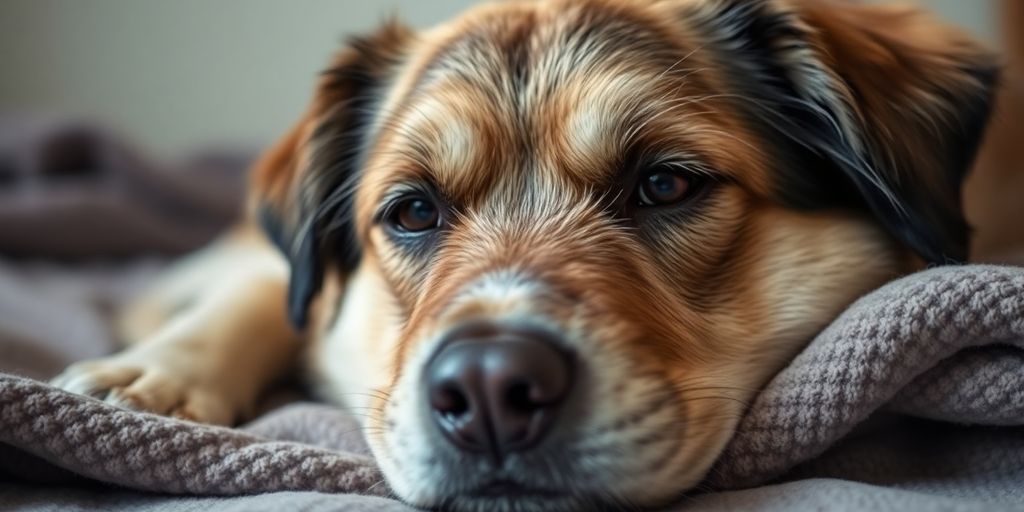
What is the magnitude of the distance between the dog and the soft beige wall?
8.63 ft

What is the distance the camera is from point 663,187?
1521 millimetres

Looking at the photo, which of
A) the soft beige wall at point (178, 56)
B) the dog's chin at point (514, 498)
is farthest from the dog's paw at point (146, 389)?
the soft beige wall at point (178, 56)

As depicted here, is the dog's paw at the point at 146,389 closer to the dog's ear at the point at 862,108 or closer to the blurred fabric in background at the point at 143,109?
the dog's ear at the point at 862,108

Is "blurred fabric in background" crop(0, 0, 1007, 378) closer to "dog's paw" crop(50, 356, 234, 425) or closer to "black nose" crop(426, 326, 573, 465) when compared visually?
"dog's paw" crop(50, 356, 234, 425)

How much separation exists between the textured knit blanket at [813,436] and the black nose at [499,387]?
0.55 ft

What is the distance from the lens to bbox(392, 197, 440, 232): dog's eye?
5.43 feet

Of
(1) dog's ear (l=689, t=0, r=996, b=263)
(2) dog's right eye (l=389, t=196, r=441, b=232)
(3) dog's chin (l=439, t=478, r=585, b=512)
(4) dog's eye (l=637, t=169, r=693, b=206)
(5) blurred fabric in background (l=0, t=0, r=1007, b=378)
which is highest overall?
(1) dog's ear (l=689, t=0, r=996, b=263)

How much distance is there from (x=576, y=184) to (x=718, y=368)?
1.17ft

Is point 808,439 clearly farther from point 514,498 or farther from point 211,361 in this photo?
point 211,361

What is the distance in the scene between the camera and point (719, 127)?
1525mm

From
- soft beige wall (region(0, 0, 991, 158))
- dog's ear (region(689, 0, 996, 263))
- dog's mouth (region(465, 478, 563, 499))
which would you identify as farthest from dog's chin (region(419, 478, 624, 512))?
soft beige wall (region(0, 0, 991, 158))

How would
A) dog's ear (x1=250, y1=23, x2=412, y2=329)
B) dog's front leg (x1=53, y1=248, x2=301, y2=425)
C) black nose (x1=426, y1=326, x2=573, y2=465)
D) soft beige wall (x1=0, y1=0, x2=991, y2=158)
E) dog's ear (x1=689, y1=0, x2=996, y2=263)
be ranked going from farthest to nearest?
soft beige wall (x1=0, y1=0, x2=991, y2=158), dog's ear (x1=250, y1=23, x2=412, y2=329), dog's front leg (x1=53, y1=248, x2=301, y2=425), dog's ear (x1=689, y1=0, x2=996, y2=263), black nose (x1=426, y1=326, x2=573, y2=465)

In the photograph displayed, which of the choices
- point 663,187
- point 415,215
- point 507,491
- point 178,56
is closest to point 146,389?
point 415,215

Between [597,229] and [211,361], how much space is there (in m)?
0.79
